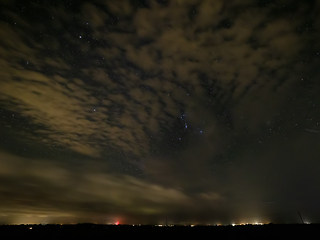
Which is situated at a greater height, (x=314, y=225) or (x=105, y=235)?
(x=314, y=225)

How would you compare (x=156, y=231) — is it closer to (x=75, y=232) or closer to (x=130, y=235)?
(x=130, y=235)

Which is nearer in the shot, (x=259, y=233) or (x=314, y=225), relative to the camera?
(x=259, y=233)

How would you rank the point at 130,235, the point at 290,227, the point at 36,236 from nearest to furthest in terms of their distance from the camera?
the point at 36,236
the point at 130,235
the point at 290,227

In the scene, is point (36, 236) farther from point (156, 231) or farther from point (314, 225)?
point (314, 225)

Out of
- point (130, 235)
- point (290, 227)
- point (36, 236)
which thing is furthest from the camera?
point (290, 227)

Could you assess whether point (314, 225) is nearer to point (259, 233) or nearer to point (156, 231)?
point (259, 233)

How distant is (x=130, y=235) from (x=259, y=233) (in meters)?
12.6

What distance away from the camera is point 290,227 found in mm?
17422

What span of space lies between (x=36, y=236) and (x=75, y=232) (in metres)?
3.17

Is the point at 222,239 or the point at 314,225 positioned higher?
the point at 314,225

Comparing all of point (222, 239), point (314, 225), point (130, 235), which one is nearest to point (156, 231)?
point (130, 235)

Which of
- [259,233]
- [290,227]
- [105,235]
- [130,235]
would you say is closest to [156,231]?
[130,235]

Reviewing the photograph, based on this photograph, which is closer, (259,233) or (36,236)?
(36,236)

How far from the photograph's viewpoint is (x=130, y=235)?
15.7m
